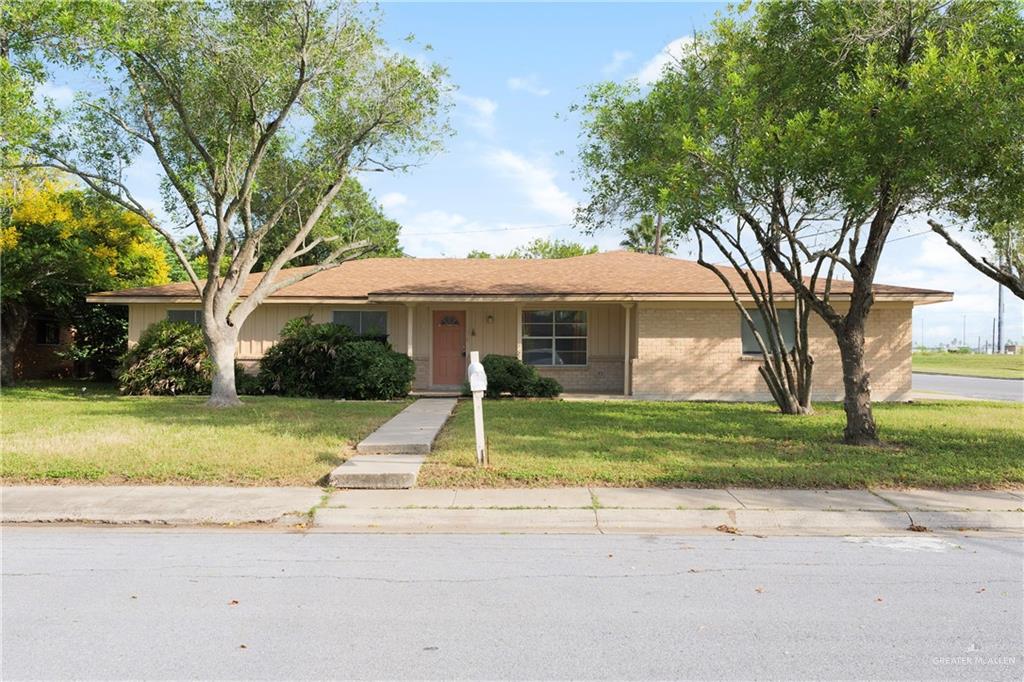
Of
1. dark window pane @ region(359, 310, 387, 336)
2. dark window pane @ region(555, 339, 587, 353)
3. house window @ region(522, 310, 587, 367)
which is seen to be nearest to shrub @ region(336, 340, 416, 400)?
dark window pane @ region(359, 310, 387, 336)

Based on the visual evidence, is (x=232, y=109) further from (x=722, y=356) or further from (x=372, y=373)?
(x=722, y=356)

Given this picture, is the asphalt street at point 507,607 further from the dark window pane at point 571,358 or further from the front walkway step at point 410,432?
the dark window pane at point 571,358

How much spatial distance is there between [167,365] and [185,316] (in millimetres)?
2173

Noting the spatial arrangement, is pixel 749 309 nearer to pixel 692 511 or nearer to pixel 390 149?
pixel 390 149

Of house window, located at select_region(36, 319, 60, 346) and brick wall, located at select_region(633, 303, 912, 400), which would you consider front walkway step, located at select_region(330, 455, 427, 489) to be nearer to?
brick wall, located at select_region(633, 303, 912, 400)

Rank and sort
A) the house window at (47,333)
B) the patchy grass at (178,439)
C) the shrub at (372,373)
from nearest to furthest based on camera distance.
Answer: the patchy grass at (178,439) < the shrub at (372,373) < the house window at (47,333)

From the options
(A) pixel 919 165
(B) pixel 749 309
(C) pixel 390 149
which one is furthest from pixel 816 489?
(C) pixel 390 149

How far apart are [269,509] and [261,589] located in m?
2.37

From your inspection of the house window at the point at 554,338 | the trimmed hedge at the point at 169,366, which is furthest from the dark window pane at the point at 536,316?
the trimmed hedge at the point at 169,366

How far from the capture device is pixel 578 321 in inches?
786

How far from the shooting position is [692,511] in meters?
7.17

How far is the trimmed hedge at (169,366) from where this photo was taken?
18.4 metres

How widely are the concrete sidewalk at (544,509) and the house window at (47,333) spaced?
19521 millimetres

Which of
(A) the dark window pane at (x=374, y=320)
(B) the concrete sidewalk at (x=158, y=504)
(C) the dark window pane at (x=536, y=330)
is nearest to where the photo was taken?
(B) the concrete sidewalk at (x=158, y=504)
